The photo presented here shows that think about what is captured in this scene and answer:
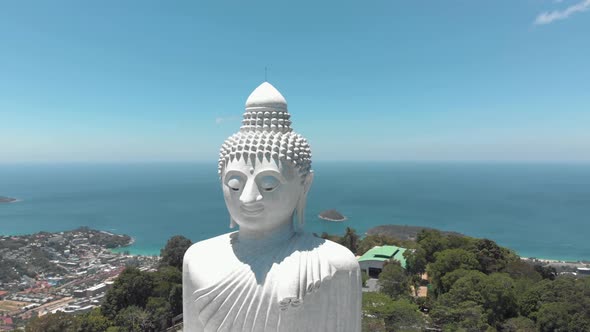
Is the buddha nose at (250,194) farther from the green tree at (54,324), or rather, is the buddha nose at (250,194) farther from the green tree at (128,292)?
the green tree at (128,292)

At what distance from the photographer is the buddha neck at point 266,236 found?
480cm

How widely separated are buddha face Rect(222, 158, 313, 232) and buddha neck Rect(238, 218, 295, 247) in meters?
0.13

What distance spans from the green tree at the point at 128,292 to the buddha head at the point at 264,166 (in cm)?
1852

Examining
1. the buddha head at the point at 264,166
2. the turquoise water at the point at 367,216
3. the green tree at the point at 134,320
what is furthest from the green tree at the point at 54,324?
the turquoise water at the point at 367,216

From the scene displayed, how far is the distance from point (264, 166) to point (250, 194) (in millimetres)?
394

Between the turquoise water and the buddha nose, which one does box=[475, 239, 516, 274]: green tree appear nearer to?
the buddha nose

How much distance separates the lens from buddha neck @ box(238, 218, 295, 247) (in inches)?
189

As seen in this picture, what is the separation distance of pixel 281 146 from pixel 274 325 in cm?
220

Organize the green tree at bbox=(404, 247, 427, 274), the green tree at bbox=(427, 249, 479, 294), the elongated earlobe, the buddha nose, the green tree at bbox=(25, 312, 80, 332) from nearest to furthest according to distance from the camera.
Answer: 1. the buddha nose
2. the elongated earlobe
3. the green tree at bbox=(25, 312, 80, 332)
4. the green tree at bbox=(427, 249, 479, 294)
5. the green tree at bbox=(404, 247, 427, 274)

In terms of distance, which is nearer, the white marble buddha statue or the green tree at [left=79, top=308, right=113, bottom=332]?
the white marble buddha statue

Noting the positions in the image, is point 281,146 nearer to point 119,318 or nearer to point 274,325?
point 274,325

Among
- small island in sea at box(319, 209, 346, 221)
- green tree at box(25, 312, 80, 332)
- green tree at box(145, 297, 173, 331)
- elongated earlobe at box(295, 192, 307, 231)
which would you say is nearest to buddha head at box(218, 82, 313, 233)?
elongated earlobe at box(295, 192, 307, 231)

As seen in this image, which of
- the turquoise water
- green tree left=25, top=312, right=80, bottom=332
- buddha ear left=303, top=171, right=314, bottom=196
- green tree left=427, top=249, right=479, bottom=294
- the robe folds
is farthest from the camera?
the turquoise water

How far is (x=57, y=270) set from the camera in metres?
47.0
